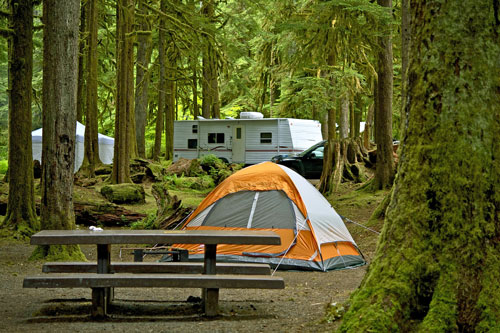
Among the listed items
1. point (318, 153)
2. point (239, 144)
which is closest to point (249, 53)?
point (239, 144)

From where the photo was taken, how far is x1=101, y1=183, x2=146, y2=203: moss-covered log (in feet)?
54.7

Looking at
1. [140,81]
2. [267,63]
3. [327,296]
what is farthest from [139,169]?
[327,296]

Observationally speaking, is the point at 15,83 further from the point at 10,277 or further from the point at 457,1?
the point at 457,1

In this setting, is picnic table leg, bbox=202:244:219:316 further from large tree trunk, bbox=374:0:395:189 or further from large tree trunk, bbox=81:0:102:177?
large tree trunk, bbox=81:0:102:177

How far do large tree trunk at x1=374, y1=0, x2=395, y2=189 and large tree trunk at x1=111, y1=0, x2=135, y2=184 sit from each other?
287 inches

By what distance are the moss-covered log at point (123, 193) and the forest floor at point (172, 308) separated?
788cm

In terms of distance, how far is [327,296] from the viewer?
6.95 meters

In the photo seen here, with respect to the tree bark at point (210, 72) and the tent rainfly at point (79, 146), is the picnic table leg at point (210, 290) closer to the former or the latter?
the tree bark at point (210, 72)

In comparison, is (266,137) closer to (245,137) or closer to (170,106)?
(245,137)

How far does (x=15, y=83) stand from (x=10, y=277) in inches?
184

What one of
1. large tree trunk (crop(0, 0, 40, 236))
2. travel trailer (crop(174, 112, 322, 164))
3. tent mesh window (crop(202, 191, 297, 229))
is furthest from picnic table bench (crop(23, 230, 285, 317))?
travel trailer (crop(174, 112, 322, 164))

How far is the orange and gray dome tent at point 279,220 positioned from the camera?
360 inches

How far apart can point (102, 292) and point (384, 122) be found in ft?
35.5

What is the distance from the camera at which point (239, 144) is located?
86.4 feet
